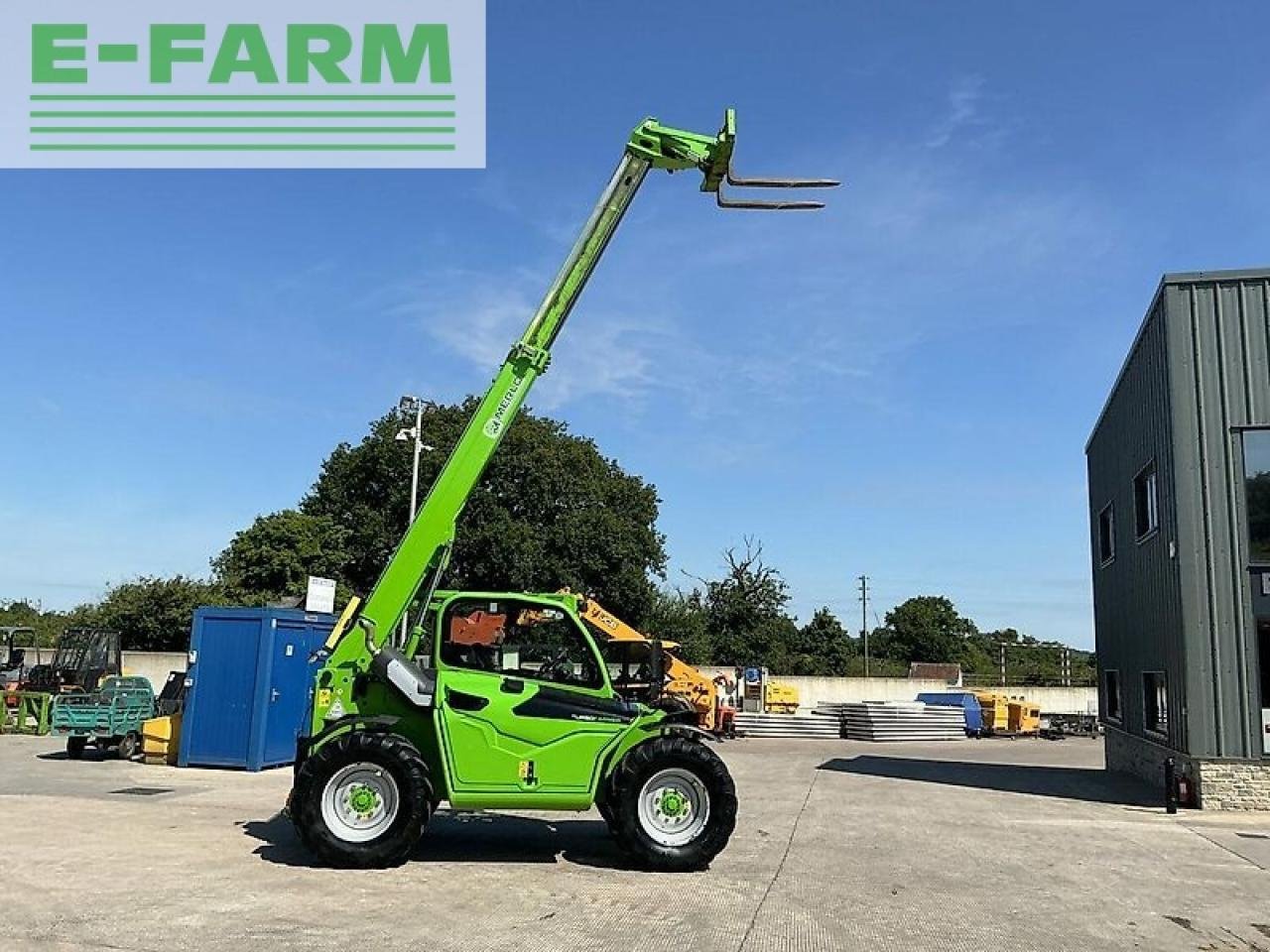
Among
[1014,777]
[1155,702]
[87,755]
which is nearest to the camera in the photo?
[1155,702]

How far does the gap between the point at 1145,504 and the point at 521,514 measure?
34.9 m

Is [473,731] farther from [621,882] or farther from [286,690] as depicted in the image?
[286,690]

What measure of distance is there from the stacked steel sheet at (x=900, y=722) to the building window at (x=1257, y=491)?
1745 centimetres

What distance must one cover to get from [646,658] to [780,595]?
5426 cm

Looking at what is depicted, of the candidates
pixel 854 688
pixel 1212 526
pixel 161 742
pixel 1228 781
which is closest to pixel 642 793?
pixel 1228 781

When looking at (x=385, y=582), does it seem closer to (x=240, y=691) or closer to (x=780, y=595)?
(x=240, y=691)

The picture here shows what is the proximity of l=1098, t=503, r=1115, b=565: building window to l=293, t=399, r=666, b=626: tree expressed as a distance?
27.3 meters

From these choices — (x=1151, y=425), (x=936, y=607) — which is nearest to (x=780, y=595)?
(x=936, y=607)

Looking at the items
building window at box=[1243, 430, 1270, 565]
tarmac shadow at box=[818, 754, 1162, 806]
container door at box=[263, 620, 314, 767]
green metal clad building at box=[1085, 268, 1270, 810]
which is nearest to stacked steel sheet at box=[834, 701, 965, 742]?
tarmac shadow at box=[818, 754, 1162, 806]

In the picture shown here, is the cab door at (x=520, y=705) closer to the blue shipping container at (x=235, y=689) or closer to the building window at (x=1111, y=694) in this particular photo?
the blue shipping container at (x=235, y=689)

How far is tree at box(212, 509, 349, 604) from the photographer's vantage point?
4703 cm

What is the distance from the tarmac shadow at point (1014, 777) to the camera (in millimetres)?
18184

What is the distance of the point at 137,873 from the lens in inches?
361

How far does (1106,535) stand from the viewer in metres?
24.5
